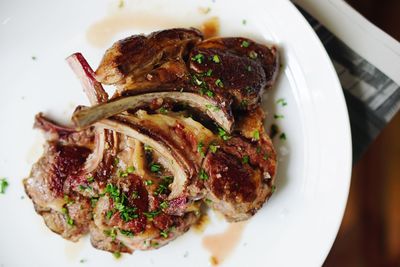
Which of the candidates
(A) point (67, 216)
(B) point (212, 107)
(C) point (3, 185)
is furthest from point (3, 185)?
(B) point (212, 107)

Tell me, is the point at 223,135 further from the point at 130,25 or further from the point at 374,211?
the point at 374,211

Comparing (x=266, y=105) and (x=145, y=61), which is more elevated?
(x=145, y=61)

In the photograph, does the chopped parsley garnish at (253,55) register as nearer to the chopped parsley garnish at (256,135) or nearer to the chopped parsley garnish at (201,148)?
the chopped parsley garnish at (256,135)

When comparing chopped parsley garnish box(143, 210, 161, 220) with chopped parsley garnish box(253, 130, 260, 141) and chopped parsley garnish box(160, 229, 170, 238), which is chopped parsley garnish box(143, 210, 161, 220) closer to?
chopped parsley garnish box(160, 229, 170, 238)

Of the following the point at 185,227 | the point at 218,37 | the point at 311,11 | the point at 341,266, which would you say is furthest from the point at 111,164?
the point at 341,266

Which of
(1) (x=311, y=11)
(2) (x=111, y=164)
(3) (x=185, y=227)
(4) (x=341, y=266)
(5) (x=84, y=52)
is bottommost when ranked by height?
(4) (x=341, y=266)

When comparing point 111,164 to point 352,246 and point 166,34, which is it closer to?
point 166,34
